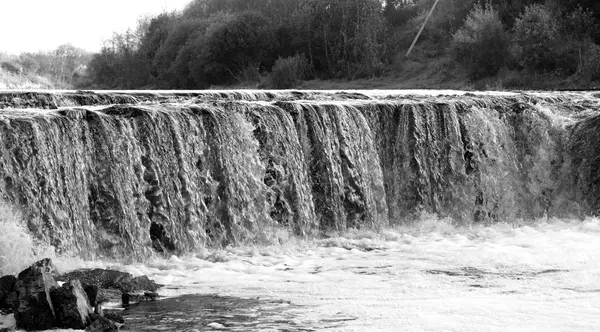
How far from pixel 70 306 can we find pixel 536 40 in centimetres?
2787

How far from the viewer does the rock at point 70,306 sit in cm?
735

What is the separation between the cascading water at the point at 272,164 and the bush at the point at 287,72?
21.7 meters

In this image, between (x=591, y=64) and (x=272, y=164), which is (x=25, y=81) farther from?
(x=272, y=164)

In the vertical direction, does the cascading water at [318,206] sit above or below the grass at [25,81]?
below

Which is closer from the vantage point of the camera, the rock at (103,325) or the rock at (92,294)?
the rock at (103,325)

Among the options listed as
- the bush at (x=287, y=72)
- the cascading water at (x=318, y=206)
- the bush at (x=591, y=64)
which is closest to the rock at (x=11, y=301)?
the cascading water at (x=318, y=206)

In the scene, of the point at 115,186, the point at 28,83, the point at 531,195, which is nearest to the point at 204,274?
the point at 115,186

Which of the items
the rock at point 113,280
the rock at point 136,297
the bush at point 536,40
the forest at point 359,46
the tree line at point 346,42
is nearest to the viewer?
the rock at point 136,297

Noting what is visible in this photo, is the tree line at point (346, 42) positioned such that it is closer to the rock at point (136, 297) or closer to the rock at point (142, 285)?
the rock at point (142, 285)

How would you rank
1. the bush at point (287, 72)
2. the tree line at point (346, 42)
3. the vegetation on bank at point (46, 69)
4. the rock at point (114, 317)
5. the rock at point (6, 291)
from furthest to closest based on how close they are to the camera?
the vegetation on bank at point (46, 69)
the bush at point (287, 72)
the tree line at point (346, 42)
the rock at point (6, 291)
the rock at point (114, 317)

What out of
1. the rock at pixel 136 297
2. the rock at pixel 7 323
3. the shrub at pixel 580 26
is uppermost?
the shrub at pixel 580 26

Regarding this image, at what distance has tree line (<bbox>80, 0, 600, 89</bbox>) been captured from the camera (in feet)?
108

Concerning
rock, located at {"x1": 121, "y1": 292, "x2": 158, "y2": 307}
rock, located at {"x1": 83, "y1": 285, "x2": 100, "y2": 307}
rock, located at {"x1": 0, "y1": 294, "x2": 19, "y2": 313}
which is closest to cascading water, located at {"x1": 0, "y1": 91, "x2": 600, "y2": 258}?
rock, located at {"x1": 121, "y1": 292, "x2": 158, "y2": 307}

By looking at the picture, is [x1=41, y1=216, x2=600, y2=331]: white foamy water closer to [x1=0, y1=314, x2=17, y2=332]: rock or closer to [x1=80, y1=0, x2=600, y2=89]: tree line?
[x1=0, y1=314, x2=17, y2=332]: rock
